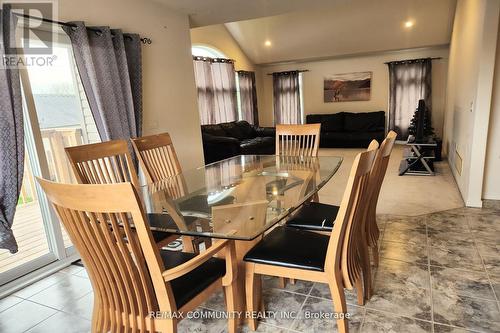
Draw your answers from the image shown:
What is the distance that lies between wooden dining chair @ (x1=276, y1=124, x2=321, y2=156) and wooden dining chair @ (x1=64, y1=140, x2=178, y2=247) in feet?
4.87

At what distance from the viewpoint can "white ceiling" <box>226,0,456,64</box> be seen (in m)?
5.67

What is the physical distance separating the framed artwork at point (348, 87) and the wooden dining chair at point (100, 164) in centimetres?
665

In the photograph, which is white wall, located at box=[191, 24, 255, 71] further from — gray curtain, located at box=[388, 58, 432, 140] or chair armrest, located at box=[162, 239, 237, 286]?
chair armrest, located at box=[162, 239, 237, 286]

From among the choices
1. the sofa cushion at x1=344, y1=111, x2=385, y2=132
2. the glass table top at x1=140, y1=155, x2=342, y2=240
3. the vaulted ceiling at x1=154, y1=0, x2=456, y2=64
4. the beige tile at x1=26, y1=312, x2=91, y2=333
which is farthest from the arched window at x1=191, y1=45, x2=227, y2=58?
the beige tile at x1=26, y1=312, x2=91, y2=333

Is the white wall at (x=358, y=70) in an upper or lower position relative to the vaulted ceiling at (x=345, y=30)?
lower

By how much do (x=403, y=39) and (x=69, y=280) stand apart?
7.11 metres

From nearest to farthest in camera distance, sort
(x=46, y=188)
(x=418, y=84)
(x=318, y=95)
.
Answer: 1. (x=46, y=188)
2. (x=418, y=84)
3. (x=318, y=95)

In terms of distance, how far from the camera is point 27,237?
2.71m

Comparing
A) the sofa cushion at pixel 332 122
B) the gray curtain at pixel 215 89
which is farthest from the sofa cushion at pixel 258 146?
the sofa cushion at pixel 332 122

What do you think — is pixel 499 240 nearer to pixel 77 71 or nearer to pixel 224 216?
pixel 224 216

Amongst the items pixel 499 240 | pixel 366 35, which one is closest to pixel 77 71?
pixel 499 240

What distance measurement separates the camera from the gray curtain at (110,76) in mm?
2502

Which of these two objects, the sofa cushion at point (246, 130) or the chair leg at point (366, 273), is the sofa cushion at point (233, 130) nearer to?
the sofa cushion at point (246, 130)

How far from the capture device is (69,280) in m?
2.32
